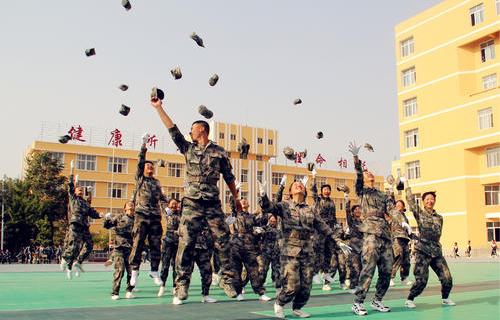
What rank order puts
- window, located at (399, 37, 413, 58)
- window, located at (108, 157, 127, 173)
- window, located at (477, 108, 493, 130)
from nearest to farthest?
window, located at (477, 108, 493, 130) < window, located at (399, 37, 413, 58) < window, located at (108, 157, 127, 173)

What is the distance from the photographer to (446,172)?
43875 millimetres

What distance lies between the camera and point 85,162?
59.8 meters

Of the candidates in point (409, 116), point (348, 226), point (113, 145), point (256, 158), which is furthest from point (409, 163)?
point (348, 226)

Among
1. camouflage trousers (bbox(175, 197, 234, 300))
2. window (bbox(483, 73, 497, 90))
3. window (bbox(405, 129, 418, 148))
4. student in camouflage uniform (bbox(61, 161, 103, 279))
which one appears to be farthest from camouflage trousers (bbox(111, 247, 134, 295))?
window (bbox(405, 129, 418, 148))

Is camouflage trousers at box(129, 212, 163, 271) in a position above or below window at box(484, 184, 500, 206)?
below

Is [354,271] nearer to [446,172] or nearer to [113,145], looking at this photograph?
[446,172]

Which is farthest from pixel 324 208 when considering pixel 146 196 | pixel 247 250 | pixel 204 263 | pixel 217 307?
pixel 217 307

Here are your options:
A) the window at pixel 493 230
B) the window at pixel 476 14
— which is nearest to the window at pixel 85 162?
the window at pixel 493 230

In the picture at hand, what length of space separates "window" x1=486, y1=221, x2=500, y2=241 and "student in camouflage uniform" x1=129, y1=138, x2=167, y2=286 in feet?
128

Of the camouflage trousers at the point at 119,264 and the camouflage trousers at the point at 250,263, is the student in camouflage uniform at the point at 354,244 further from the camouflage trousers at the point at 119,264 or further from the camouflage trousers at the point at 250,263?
the camouflage trousers at the point at 119,264

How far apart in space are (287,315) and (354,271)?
13.9 feet

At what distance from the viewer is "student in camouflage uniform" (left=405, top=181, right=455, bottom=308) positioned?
848 centimetres

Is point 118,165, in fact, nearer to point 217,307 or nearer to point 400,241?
point 400,241

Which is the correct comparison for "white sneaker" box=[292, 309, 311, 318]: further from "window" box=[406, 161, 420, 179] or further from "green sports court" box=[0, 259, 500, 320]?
"window" box=[406, 161, 420, 179]
